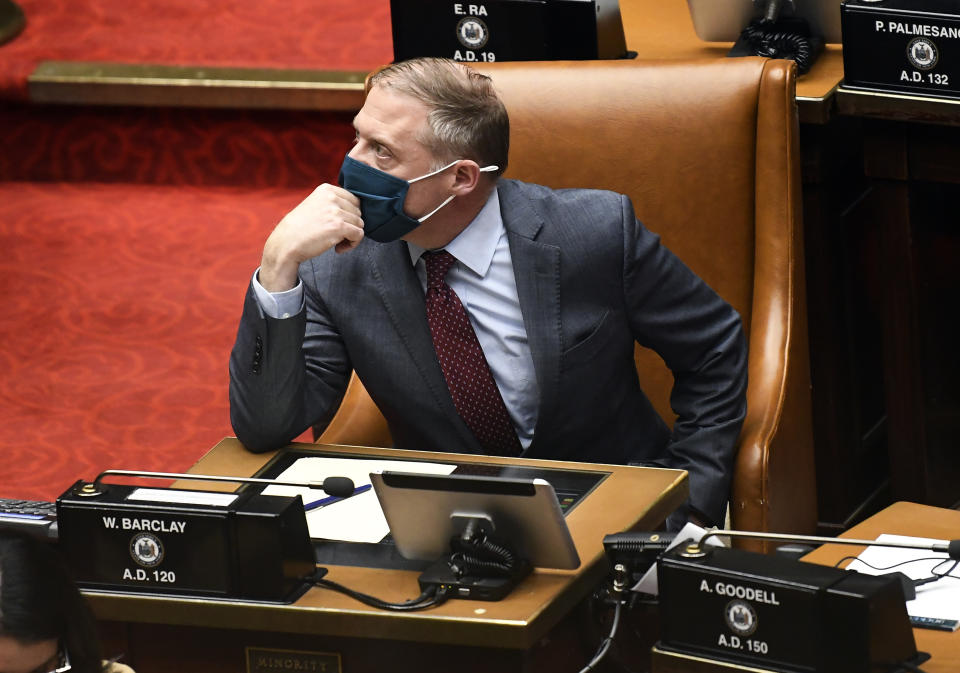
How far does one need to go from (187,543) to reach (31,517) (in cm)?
23

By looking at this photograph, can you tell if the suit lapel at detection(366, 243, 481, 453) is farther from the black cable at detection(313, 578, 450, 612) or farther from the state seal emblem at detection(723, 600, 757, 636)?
the state seal emblem at detection(723, 600, 757, 636)

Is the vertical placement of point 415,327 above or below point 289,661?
above

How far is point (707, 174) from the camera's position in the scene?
7.38 feet

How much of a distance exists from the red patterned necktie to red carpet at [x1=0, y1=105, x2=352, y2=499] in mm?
1102

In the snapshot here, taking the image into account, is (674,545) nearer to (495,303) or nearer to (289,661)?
(289,661)

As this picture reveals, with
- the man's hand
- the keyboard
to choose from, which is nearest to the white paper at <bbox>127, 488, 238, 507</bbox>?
the keyboard

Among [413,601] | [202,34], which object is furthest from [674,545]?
[202,34]

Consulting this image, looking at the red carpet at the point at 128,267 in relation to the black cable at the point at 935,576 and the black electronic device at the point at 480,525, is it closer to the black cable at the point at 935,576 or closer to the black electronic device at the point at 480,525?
the black electronic device at the point at 480,525

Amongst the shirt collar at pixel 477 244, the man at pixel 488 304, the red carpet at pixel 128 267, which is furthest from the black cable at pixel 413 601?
the red carpet at pixel 128 267

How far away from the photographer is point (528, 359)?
206 centimetres

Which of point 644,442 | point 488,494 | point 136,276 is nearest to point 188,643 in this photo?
point 488,494

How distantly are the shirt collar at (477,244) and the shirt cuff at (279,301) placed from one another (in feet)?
0.65

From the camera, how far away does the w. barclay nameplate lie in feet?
7.75

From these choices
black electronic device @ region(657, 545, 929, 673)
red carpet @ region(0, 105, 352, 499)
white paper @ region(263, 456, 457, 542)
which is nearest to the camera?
black electronic device @ region(657, 545, 929, 673)
